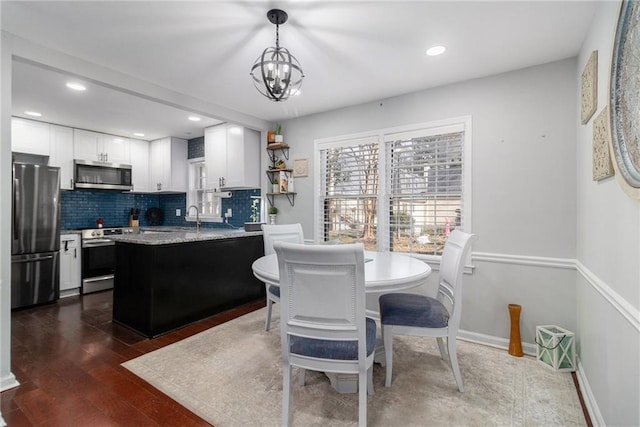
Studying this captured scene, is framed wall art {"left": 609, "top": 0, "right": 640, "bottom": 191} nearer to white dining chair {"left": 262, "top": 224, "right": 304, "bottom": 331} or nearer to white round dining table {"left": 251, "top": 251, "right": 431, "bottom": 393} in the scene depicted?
white round dining table {"left": 251, "top": 251, "right": 431, "bottom": 393}

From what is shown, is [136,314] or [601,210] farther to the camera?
[136,314]

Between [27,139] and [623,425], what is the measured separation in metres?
6.22

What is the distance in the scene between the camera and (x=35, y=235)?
11.6 ft

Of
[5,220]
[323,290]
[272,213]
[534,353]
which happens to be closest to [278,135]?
[272,213]

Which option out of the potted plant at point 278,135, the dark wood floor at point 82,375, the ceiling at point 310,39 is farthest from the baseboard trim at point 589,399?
the potted plant at point 278,135

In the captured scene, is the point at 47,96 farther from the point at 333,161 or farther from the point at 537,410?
the point at 537,410

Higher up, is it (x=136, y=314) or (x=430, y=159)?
(x=430, y=159)

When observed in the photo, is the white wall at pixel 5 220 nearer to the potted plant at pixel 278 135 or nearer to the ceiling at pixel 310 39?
the ceiling at pixel 310 39

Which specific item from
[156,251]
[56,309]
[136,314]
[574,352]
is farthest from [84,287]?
[574,352]

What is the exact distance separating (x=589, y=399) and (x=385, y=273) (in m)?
1.43

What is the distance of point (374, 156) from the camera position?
3.35 meters

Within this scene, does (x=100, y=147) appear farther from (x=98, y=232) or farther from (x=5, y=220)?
(x=5, y=220)

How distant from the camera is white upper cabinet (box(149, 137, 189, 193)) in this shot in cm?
501

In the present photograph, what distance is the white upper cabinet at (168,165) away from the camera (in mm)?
5012
